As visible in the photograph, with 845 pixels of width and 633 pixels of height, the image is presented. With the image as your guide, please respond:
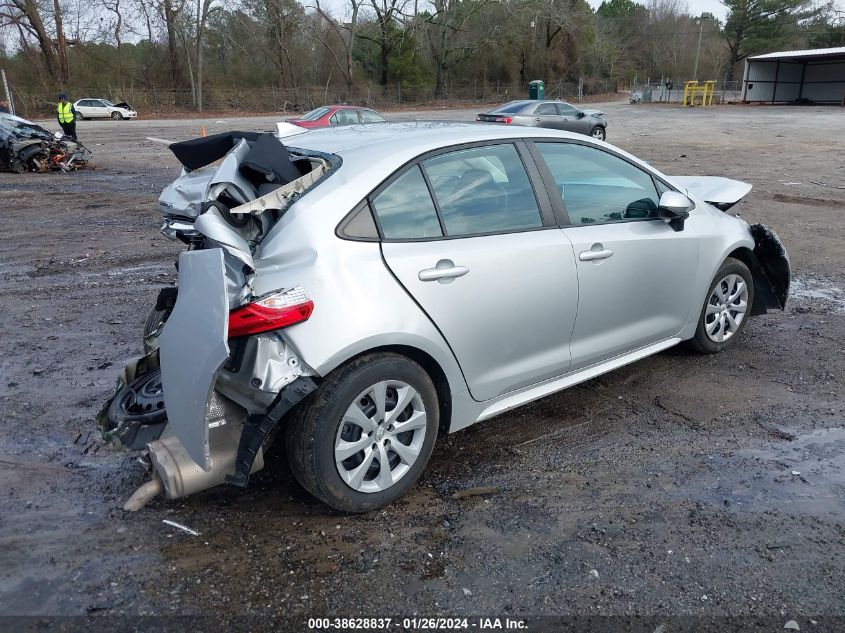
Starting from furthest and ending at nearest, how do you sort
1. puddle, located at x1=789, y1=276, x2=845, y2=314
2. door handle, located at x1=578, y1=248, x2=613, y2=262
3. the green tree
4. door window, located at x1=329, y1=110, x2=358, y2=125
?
1. the green tree
2. door window, located at x1=329, y1=110, x2=358, y2=125
3. puddle, located at x1=789, y1=276, x2=845, y2=314
4. door handle, located at x1=578, y1=248, x2=613, y2=262

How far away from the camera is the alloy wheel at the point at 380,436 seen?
10.1 ft

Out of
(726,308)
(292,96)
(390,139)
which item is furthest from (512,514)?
(292,96)

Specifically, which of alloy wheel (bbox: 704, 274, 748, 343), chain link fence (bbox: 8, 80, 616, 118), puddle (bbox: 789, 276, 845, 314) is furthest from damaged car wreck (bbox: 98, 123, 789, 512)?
chain link fence (bbox: 8, 80, 616, 118)

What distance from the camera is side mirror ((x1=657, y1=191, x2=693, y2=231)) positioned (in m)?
4.16

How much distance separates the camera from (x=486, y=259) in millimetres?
3457

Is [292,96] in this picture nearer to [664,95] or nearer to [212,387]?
[664,95]

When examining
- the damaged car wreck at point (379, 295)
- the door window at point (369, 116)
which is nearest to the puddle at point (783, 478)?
the damaged car wreck at point (379, 295)

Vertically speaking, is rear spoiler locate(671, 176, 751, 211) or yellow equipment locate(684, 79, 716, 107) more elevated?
yellow equipment locate(684, 79, 716, 107)

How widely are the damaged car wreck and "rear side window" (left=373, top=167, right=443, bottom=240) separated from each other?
0.4 inches

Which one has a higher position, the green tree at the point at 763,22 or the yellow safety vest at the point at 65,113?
the green tree at the point at 763,22

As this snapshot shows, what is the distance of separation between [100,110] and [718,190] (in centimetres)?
4538

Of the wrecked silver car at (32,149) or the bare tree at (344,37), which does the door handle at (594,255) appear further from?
the bare tree at (344,37)

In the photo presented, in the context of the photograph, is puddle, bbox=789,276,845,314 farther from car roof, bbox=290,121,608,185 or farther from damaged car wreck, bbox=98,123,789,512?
car roof, bbox=290,121,608,185

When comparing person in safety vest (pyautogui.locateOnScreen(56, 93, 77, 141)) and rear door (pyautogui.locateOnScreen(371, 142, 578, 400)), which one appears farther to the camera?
person in safety vest (pyautogui.locateOnScreen(56, 93, 77, 141))
